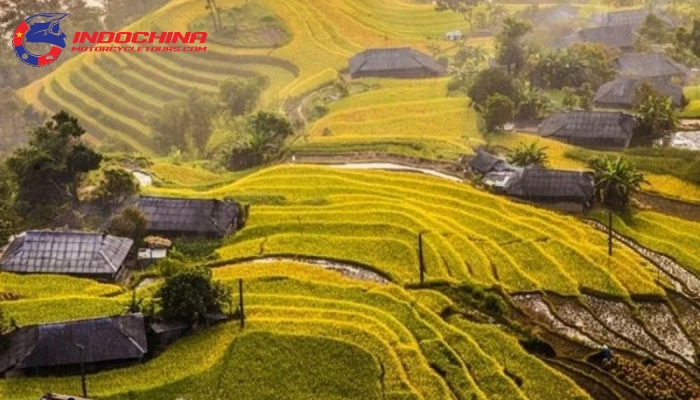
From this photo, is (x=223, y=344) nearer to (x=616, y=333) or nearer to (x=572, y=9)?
(x=616, y=333)

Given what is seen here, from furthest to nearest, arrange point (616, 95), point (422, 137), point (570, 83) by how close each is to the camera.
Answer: point (570, 83) < point (616, 95) < point (422, 137)

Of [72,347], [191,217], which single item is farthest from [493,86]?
[72,347]

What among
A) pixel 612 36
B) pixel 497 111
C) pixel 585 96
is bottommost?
pixel 585 96

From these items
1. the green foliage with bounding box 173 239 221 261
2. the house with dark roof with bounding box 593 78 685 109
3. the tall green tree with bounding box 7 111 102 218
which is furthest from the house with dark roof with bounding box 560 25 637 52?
the tall green tree with bounding box 7 111 102 218

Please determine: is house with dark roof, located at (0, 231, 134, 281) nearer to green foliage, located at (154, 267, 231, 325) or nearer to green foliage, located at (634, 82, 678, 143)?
green foliage, located at (154, 267, 231, 325)

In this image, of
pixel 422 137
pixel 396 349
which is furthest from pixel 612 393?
pixel 422 137

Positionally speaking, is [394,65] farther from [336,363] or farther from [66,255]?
[336,363]

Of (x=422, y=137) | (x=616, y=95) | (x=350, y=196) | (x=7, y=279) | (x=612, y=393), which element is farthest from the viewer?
(x=616, y=95)

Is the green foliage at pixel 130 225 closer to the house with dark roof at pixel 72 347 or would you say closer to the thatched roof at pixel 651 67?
the house with dark roof at pixel 72 347
